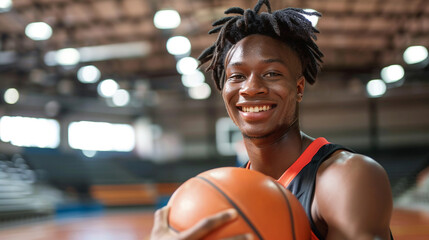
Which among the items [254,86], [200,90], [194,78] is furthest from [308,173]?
[200,90]

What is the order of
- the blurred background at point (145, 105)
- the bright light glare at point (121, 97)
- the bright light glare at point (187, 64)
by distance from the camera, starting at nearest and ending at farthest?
the blurred background at point (145, 105) → the bright light glare at point (187, 64) → the bright light glare at point (121, 97)

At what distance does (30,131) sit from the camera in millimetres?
13602

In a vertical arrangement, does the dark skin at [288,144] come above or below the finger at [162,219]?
above

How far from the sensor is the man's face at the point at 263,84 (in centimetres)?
117

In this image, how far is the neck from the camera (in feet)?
4.09

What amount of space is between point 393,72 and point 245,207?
38.5ft

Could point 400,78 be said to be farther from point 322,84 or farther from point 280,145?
point 280,145

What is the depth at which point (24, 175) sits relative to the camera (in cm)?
1124

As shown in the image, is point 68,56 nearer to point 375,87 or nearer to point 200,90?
point 200,90

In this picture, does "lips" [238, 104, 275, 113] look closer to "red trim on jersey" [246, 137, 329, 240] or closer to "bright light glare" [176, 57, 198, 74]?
"red trim on jersey" [246, 137, 329, 240]

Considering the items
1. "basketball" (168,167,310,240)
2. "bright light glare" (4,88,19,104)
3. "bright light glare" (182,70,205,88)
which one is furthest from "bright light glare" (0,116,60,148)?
"basketball" (168,167,310,240)

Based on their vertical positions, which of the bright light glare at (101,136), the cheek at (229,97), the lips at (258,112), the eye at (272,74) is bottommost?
the bright light glare at (101,136)

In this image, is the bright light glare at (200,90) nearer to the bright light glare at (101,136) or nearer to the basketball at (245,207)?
the bright light glare at (101,136)

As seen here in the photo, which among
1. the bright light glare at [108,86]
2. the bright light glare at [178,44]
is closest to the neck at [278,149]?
the bright light glare at [178,44]
